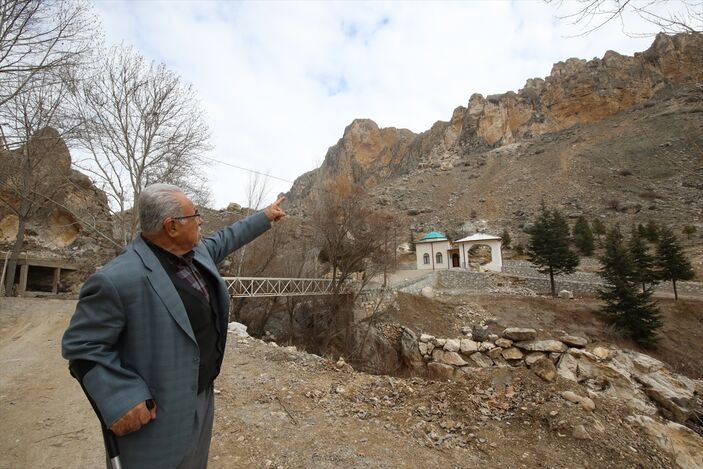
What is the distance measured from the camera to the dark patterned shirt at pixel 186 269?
148cm

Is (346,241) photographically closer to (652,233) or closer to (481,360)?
(481,360)

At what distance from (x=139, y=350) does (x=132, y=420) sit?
24 cm

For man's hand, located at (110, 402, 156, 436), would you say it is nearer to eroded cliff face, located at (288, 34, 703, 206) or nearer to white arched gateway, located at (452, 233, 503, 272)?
white arched gateway, located at (452, 233, 503, 272)

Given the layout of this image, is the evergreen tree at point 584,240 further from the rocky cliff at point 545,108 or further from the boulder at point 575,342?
the boulder at point 575,342

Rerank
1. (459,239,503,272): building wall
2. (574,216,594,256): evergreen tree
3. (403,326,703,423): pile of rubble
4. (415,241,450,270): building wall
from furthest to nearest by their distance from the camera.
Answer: (574,216,594,256): evergreen tree
(415,241,450,270): building wall
(459,239,503,272): building wall
(403,326,703,423): pile of rubble

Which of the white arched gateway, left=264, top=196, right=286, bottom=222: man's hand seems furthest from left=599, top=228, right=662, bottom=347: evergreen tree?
left=264, top=196, right=286, bottom=222: man's hand

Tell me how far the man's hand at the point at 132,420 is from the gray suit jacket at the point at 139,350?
19 mm

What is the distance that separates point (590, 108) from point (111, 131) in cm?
7735

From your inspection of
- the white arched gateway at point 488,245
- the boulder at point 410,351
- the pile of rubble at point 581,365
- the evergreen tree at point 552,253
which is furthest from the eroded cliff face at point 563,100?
the pile of rubble at point 581,365

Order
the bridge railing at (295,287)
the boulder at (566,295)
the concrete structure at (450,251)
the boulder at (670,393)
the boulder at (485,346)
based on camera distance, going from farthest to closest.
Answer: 1. the concrete structure at (450,251)
2. the boulder at (566,295)
3. the bridge railing at (295,287)
4. the boulder at (485,346)
5. the boulder at (670,393)

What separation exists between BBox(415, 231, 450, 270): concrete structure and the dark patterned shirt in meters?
26.0

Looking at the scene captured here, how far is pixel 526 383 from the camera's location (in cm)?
406

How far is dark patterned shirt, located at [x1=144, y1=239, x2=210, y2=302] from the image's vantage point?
1.48m

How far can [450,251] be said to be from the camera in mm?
27219
